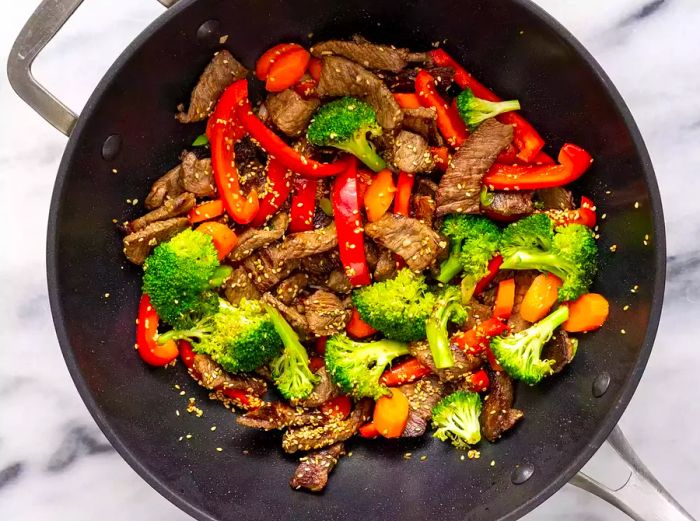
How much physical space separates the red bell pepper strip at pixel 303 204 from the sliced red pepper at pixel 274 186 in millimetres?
36

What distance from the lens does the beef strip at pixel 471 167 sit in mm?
2893

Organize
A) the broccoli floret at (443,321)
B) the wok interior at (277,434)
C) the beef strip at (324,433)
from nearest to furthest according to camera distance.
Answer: the wok interior at (277,434), the broccoli floret at (443,321), the beef strip at (324,433)

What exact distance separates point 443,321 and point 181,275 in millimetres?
973

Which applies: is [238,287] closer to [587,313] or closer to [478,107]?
[478,107]

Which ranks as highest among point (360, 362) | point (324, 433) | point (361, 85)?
point (361, 85)

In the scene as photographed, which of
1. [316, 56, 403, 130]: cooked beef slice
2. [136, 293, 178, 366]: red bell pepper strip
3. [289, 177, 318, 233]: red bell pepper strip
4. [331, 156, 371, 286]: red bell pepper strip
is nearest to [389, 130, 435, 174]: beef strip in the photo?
[316, 56, 403, 130]: cooked beef slice

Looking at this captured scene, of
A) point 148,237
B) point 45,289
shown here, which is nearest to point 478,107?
point 148,237

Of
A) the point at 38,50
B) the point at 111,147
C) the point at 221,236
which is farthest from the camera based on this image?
the point at 221,236

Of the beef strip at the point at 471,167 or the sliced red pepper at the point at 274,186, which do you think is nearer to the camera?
the beef strip at the point at 471,167

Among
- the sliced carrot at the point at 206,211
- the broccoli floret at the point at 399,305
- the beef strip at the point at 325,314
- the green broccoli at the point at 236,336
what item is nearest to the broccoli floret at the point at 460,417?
the broccoli floret at the point at 399,305

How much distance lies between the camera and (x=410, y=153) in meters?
2.92

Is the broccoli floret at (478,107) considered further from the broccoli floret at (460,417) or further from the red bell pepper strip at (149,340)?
the red bell pepper strip at (149,340)

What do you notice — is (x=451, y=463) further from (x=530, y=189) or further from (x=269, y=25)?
(x=269, y=25)

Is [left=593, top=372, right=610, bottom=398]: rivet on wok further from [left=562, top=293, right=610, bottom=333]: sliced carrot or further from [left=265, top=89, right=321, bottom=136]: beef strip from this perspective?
[left=265, top=89, right=321, bottom=136]: beef strip
